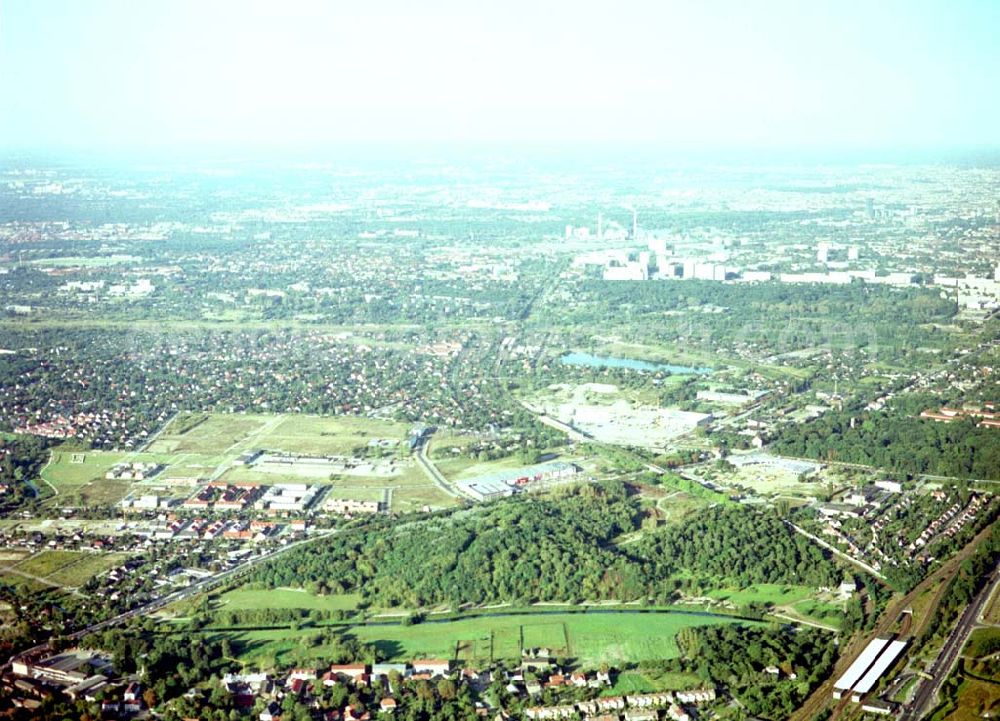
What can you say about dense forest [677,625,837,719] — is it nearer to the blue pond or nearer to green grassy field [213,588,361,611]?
green grassy field [213,588,361,611]

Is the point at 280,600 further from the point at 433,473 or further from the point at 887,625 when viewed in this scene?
the point at 887,625

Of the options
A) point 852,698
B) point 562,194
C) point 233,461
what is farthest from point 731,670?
point 562,194

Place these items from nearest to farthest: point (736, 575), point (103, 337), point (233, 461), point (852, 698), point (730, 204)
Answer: point (852, 698) → point (736, 575) → point (233, 461) → point (103, 337) → point (730, 204)

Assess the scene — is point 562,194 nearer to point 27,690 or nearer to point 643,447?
point 643,447

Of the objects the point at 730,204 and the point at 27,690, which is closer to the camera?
the point at 27,690

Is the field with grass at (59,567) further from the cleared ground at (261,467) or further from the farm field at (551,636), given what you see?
the farm field at (551,636)

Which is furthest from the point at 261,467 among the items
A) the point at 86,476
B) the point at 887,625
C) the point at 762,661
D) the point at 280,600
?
the point at 887,625

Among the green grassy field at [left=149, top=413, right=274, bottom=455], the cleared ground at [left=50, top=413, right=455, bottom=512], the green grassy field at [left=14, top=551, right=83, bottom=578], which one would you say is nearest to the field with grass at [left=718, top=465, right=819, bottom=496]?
the cleared ground at [left=50, top=413, right=455, bottom=512]

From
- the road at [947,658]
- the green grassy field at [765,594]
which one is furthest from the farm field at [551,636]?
the road at [947,658]
